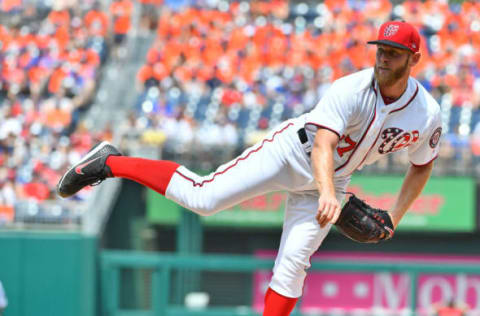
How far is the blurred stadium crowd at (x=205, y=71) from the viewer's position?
10812 millimetres

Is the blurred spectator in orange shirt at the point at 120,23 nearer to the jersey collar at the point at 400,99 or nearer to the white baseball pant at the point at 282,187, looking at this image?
the white baseball pant at the point at 282,187

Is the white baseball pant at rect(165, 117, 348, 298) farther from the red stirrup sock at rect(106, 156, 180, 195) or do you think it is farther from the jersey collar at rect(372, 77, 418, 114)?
the jersey collar at rect(372, 77, 418, 114)

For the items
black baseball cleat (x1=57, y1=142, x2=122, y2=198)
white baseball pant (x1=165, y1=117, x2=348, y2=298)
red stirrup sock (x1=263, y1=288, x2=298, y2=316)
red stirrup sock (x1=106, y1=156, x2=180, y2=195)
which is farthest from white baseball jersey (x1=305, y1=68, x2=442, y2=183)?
black baseball cleat (x1=57, y1=142, x2=122, y2=198)

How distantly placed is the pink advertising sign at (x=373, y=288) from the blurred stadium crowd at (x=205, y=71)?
1.54 metres

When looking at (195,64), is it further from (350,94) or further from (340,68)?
(350,94)

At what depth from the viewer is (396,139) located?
430cm

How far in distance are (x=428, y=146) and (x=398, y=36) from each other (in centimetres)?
83

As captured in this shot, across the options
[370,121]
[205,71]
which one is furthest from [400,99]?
[205,71]

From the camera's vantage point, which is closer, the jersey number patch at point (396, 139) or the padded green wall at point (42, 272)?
the jersey number patch at point (396, 139)

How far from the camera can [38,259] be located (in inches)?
373

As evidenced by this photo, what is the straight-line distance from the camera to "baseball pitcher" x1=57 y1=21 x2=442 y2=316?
3.98 m

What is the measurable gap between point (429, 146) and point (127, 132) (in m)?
6.68

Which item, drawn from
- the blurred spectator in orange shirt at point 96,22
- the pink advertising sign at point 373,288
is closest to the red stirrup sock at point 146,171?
the pink advertising sign at point 373,288

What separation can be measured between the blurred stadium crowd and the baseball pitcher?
18.8ft
